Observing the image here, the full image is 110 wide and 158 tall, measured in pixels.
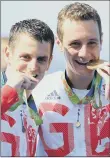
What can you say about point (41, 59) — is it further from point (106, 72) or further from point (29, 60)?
point (106, 72)

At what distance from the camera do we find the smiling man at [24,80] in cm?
275

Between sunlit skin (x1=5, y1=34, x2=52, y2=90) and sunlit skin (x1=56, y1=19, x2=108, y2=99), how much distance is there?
158 mm

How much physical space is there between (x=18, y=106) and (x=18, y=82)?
0.35 metres

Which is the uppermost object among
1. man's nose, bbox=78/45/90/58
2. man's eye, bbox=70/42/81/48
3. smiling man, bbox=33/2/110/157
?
man's eye, bbox=70/42/81/48

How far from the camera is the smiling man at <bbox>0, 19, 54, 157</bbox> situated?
275 cm

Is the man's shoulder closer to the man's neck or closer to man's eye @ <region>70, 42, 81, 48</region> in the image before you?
the man's neck

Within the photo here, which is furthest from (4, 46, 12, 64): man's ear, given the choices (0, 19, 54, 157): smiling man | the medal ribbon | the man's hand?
the man's hand

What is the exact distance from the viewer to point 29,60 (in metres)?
2.86

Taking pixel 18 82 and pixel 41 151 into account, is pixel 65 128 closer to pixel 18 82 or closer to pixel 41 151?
pixel 41 151

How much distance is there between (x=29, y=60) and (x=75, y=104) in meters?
0.58

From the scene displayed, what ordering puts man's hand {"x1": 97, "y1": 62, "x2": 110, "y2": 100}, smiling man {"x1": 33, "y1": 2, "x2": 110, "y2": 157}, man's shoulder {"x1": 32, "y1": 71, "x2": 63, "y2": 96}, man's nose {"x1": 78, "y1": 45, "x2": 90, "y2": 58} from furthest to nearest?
man's shoulder {"x1": 32, "y1": 71, "x2": 63, "y2": 96}
smiling man {"x1": 33, "y1": 2, "x2": 110, "y2": 157}
man's nose {"x1": 78, "y1": 45, "x2": 90, "y2": 58}
man's hand {"x1": 97, "y1": 62, "x2": 110, "y2": 100}

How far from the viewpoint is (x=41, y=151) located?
3166mm

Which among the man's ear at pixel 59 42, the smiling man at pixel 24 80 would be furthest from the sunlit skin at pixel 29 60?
the man's ear at pixel 59 42

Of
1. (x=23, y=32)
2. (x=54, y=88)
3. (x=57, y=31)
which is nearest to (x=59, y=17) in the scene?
(x=57, y=31)
